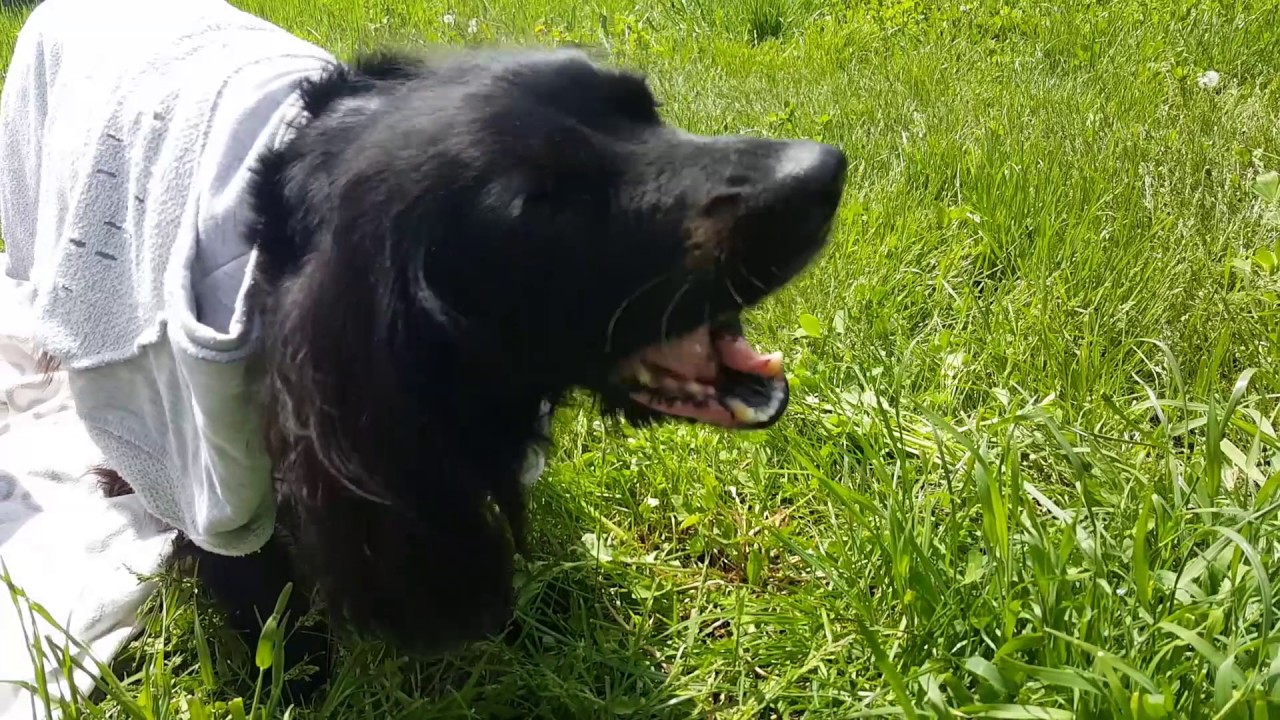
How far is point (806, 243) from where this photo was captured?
3.47 ft

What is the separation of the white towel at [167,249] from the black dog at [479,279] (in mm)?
65

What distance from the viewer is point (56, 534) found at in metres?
1.78

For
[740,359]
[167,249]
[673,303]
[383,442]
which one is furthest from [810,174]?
[167,249]

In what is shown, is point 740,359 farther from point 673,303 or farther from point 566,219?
point 566,219

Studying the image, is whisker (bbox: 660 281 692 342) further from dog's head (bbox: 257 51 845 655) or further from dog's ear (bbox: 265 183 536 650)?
dog's ear (bbox: 265 183 536 650)

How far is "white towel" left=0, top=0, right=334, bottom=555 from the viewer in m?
1.20

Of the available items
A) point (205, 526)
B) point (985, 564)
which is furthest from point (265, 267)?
point (985, 564)

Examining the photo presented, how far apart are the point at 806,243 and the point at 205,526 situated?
0.90 m

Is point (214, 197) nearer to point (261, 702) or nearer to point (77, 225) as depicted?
point (77, 225)

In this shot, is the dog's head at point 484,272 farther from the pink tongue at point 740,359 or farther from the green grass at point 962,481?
the green grass at point 962,481

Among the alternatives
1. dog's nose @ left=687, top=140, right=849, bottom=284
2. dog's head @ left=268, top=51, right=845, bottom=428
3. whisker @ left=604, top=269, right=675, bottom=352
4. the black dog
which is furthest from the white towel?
dog's nose @ left=687, top=140, right=849, bottom=284

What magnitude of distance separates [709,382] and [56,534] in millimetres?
1372

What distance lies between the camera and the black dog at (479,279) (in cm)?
103

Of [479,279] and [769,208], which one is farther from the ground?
[769,208]
